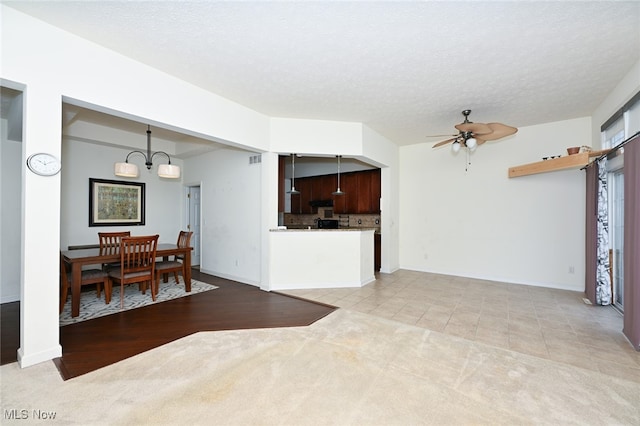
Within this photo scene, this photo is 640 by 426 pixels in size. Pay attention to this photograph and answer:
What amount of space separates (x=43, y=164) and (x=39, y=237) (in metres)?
0.62

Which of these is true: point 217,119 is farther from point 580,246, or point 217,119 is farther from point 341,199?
point 580,246

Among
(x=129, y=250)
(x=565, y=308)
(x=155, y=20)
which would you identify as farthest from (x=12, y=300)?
(x=565, y=308)

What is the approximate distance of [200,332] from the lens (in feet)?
9.73

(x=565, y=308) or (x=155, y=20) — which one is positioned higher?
(x=155, y=20)

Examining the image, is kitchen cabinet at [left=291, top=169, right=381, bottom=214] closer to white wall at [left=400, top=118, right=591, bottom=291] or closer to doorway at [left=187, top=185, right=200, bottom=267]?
white wall at [left=400, top=118, right=591, bottom=291]

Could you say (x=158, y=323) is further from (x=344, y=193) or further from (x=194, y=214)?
(x=344, y=193)

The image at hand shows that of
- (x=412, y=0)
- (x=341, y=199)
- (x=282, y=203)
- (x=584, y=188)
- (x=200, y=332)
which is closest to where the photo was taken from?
(x=412, y=0)

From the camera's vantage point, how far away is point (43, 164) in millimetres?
2316

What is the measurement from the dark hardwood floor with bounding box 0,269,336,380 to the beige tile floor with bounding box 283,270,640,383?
24.4 inches

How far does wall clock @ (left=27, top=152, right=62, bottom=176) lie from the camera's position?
89.2 inches

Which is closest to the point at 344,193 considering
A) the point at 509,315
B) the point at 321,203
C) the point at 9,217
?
the point at 321,203

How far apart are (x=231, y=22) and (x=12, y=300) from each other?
5.08 meters

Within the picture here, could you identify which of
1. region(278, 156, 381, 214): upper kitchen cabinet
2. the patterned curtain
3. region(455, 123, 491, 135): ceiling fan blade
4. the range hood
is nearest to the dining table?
the range hood

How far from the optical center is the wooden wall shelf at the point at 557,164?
12.3 ft
